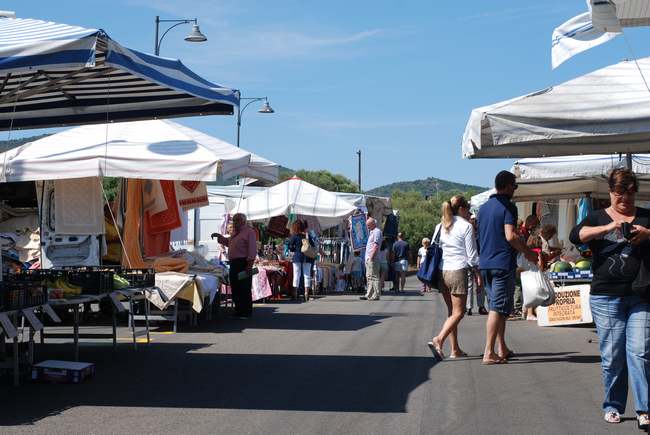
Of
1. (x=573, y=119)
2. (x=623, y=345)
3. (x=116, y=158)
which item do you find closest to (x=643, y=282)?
(x=623, y=345)

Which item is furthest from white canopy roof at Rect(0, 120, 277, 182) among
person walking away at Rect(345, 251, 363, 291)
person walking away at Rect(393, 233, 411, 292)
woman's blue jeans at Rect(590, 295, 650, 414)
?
person walking away at Rect(393, 233, 411, 292)

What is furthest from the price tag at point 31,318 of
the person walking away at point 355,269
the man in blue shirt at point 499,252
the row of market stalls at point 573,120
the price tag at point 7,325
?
the person walking away at point 355,269

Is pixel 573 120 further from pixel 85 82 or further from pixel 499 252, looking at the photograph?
pixel 85 82

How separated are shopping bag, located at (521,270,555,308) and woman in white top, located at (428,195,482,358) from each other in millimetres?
685

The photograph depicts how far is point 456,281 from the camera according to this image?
38.0 feet

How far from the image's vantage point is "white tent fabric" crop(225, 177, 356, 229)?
25.8m

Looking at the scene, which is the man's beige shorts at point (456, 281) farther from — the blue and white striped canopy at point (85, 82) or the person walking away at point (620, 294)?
the person walking away at point (620, 294)

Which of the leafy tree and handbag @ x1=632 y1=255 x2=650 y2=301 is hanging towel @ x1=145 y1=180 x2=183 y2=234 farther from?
the leafy tree

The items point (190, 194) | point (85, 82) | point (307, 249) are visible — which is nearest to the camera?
point (85, 82)

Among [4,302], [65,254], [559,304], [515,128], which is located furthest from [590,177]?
[4,302]

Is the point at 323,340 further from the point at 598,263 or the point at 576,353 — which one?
the point at 598,263

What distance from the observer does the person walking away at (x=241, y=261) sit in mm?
17516

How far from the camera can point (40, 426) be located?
7480 millimetres

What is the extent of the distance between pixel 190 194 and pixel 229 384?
932 centimetres
